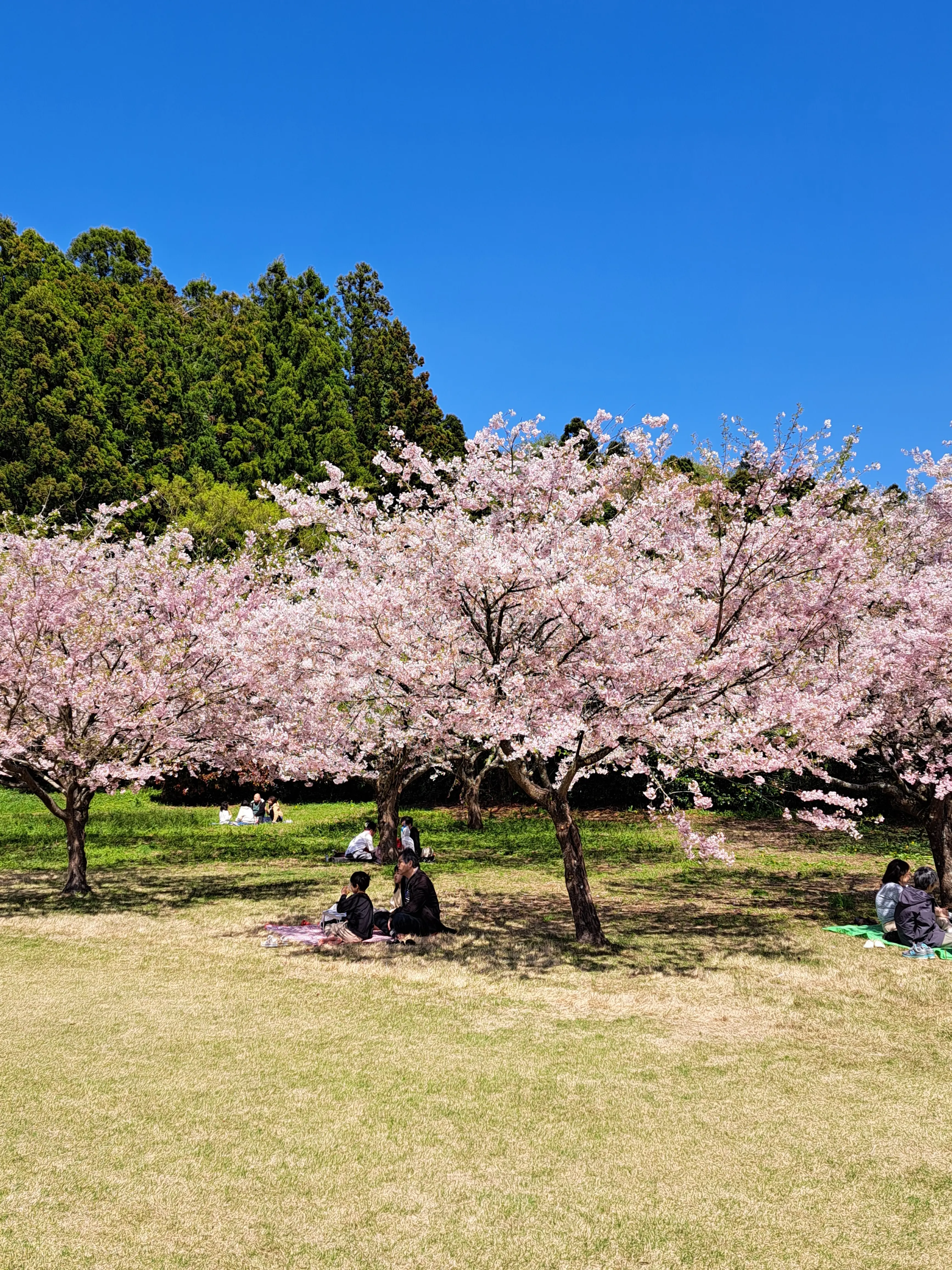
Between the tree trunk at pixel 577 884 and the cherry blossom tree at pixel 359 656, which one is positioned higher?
the cherry blossom tree at pixel 359 656

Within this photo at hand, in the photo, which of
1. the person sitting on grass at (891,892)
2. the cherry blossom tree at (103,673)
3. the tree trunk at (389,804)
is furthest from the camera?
the tree trunk at (389,804)

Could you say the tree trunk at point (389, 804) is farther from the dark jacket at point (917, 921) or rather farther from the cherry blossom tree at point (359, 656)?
the dark jacket at point (917, 921)

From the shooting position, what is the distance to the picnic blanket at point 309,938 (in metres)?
Result: 12.3

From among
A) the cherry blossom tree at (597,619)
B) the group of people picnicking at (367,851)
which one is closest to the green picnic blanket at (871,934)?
the cherry blossom tree at (597,619)

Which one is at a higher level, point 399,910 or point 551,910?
point 399,910

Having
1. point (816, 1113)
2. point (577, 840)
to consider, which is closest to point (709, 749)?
point (577, 840)

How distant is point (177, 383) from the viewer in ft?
170

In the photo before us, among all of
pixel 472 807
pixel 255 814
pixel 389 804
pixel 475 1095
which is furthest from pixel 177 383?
pixel 475 1095

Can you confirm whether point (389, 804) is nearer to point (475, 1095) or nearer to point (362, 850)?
point (362, 850)

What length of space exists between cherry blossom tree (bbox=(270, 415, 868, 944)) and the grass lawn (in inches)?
92.7

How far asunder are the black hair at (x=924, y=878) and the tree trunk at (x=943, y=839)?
0.67m

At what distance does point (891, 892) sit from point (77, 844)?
1315 centimetres

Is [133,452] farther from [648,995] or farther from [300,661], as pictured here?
[648,995]

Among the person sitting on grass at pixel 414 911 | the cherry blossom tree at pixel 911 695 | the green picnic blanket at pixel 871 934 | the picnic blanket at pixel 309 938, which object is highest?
the cherry blossom tree at pixel 911 695
